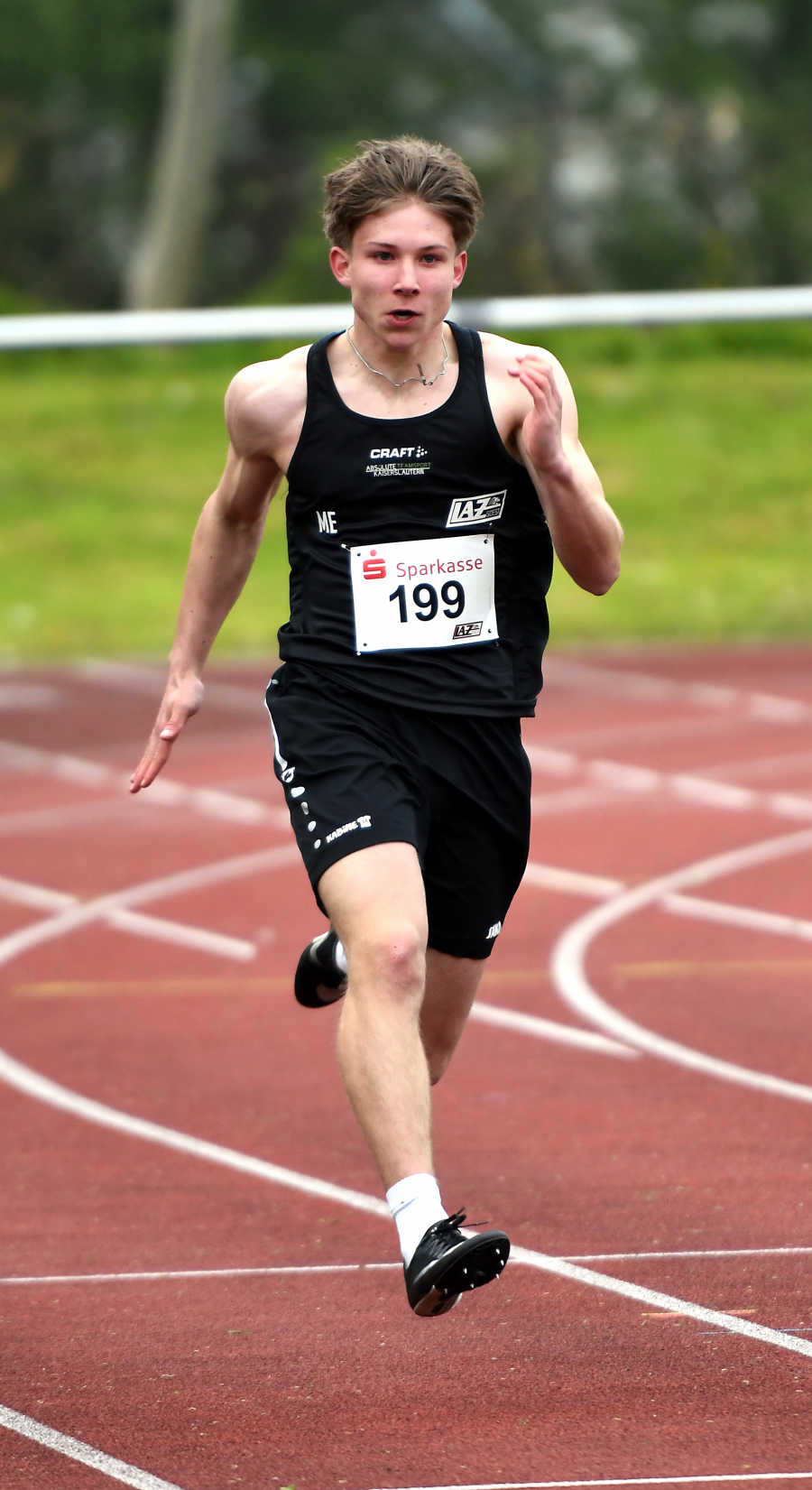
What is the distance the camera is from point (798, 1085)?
259 inches

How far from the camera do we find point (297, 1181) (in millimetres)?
5836

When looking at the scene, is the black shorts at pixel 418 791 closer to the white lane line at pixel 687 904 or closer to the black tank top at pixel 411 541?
the black tank top at pixel 411 541

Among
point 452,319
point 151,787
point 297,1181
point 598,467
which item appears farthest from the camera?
point 598,467

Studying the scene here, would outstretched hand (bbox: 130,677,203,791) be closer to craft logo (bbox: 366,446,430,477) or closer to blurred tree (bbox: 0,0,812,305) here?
craft logo (bbox: 366,446,430,477)

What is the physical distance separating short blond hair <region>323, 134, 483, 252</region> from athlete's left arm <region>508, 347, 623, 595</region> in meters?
0.32

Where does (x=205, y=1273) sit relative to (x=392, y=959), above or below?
below

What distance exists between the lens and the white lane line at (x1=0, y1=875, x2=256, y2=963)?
28.7 feet

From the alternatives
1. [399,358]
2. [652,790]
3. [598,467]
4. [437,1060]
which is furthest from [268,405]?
[598,467]

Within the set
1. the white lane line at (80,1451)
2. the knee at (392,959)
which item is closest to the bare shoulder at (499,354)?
the knee at (392,959)

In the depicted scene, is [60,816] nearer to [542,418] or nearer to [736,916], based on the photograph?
[736,916]

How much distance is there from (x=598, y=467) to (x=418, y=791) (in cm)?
1748

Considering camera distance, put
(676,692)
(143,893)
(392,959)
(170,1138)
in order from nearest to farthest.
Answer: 1. (392,959)
2. (170,1138)
3. (143,893)
4. (676,692)

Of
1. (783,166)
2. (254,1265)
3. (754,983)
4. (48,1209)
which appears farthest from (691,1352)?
(783,166)

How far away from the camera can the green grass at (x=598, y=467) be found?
17797mm
